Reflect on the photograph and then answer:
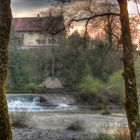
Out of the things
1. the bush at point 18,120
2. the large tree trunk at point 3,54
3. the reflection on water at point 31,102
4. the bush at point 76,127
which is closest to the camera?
the large tree trunk at point 3,54

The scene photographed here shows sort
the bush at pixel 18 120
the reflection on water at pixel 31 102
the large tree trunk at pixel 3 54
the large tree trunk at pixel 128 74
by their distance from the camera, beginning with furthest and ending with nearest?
the reflection on water at pixel 31 102 < the bush at pixel 18 120 < the large tree trunk at pixel 128 74 < the large tree trunk at pixel 3 54

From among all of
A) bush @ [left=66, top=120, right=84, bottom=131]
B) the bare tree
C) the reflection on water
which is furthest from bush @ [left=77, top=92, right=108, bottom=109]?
the bare tree

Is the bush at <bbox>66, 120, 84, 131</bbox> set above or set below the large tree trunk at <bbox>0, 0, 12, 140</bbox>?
below

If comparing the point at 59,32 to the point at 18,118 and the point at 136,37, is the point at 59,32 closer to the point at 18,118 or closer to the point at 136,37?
the point at 136,37

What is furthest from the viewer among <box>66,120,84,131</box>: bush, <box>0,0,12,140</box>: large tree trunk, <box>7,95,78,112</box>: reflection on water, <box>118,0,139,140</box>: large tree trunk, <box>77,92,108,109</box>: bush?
<box>77,92,108,109</box>: bush

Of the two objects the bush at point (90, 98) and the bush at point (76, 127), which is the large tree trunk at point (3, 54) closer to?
the bush at point (76, 127)

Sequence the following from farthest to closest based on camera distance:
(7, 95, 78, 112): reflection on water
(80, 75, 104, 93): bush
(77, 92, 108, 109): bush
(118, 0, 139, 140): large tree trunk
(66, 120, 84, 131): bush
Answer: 1. (80, 75, 104, 93): bush
2. (77, 92, 108, 109): bush
3. (7, 95, 78, 112): reflection on water
4. (66, 120, 84, 131): bush
5. (118, 0, 139, 140): large tree trunk

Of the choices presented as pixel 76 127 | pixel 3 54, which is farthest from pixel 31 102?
pixel 3 54

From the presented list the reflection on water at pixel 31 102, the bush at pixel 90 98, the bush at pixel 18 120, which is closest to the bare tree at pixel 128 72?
the bush at pixel 18 120

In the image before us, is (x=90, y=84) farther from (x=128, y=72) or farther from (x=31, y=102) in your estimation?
(x=128, y=72)

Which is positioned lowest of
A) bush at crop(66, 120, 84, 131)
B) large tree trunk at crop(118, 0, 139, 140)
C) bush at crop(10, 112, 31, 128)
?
bush at crop(66, 120, 84, 131)

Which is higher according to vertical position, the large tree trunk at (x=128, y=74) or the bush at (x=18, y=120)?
the large tree trunk at (x=128, y=74)

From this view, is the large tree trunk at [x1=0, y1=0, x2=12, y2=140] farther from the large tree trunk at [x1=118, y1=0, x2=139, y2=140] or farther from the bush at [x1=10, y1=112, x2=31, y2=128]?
the bush at [x1=10, y1=112, x2=31, y2=128]

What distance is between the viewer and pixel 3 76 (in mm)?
11195
